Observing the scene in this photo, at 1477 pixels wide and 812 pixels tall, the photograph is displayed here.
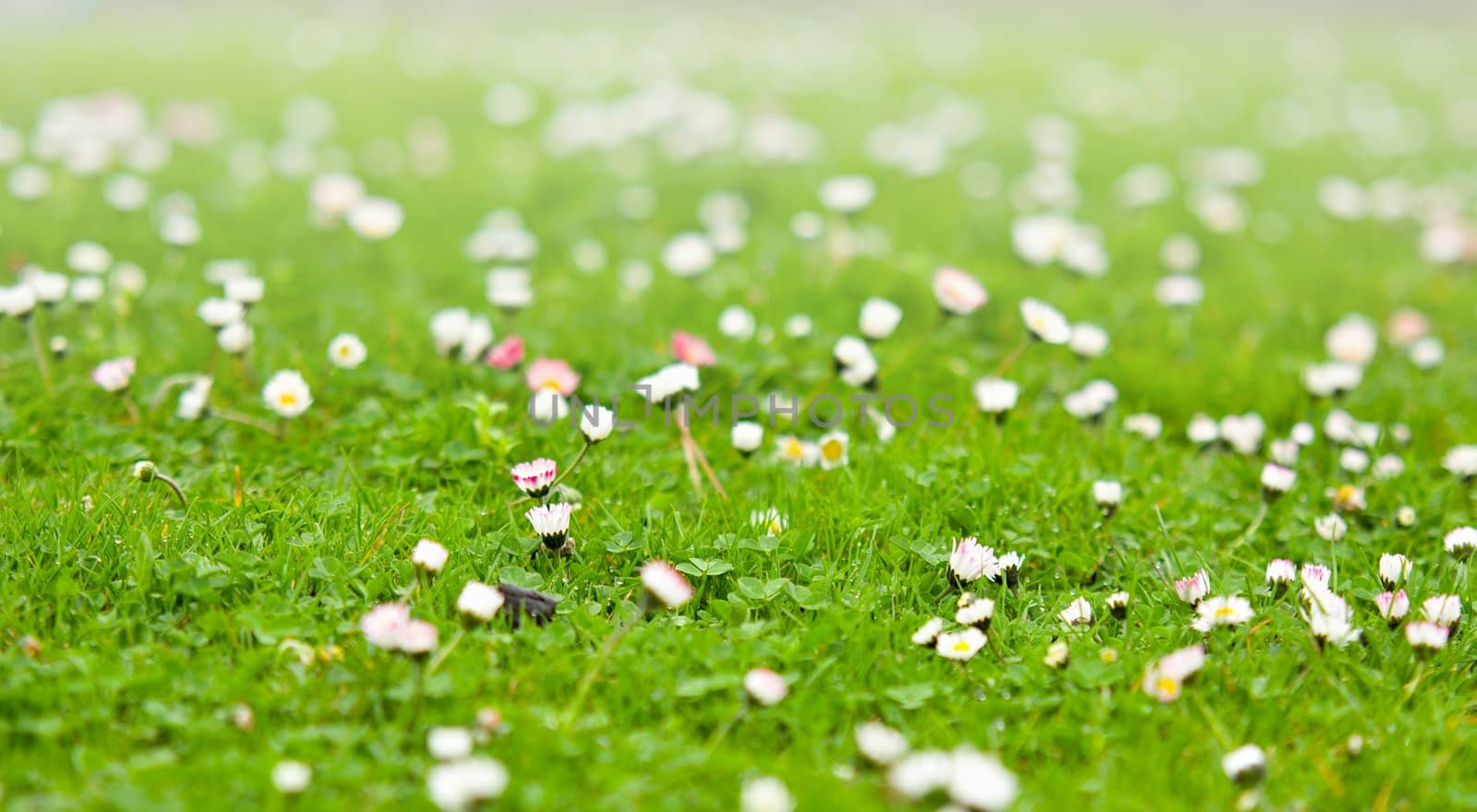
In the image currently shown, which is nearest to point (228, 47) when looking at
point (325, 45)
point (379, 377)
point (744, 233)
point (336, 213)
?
point (325, 45)

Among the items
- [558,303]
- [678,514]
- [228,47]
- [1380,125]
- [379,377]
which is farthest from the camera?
[228,47]

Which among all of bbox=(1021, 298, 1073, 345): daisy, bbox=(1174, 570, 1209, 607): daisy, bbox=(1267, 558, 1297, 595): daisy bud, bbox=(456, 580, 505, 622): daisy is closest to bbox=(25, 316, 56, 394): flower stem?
bbox=(456, 580, 505, 622): daisy

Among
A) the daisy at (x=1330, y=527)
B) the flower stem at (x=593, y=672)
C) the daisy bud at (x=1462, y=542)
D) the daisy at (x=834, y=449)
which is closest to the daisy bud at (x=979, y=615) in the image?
the flower stem at (x=593, y=672)

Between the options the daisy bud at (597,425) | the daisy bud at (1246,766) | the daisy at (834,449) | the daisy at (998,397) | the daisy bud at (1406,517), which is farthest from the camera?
the daisy at (998,397)

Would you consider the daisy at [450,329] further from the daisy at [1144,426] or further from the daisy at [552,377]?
the daisy at [1144,426]

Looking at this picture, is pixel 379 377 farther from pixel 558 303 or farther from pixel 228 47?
pixel 228 47

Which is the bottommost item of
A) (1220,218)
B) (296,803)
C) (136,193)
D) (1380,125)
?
(1380,125)
